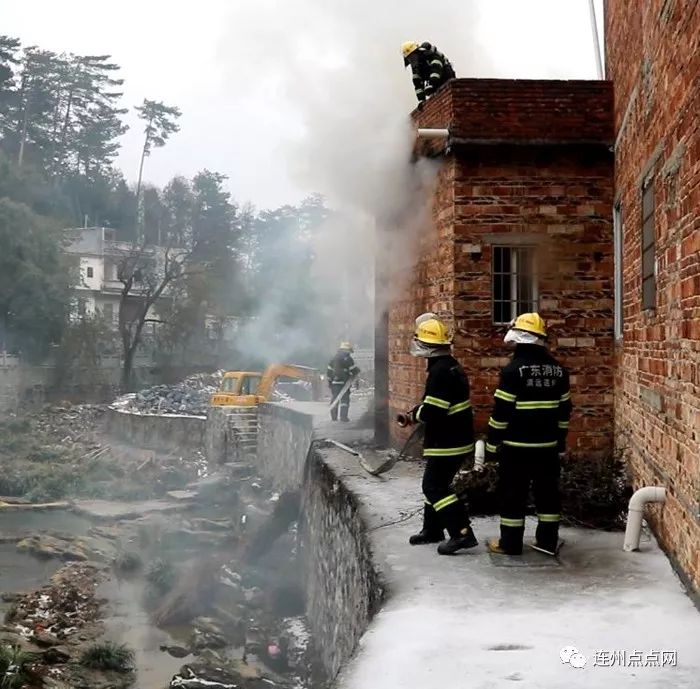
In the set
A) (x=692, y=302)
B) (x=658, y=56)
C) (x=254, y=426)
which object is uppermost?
(x=658, y=56)

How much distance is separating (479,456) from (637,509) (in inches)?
97.0

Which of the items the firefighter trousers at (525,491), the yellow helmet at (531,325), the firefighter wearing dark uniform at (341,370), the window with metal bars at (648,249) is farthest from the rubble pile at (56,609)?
the window with metal bars at (648,249)

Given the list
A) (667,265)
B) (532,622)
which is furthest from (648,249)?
(532,622)

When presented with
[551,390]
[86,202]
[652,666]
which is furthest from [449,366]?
[86,202]

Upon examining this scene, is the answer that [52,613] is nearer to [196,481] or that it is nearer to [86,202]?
[196,481]

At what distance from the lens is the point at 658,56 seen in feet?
18.8

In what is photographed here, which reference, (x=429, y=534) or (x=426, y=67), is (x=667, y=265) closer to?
(x=429, y=534)

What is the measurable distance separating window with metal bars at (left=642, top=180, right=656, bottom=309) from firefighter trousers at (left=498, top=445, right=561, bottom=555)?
1.55 metres

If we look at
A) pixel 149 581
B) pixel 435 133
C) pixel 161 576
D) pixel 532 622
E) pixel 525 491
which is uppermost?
pixel 435 133

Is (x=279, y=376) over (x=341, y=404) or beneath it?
over

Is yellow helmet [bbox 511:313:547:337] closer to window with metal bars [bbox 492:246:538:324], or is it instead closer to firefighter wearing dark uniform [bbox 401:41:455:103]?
window with metal bars [bbox 492:246:538:324]

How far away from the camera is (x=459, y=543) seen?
19.7ft

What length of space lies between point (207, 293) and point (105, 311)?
230 inches

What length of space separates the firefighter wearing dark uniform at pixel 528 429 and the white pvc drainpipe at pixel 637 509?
54 cm
